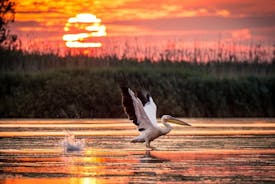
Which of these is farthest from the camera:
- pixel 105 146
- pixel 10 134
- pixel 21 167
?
pixel 10 134

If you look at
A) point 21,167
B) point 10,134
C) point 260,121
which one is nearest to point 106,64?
point 260,121

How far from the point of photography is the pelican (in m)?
17.6

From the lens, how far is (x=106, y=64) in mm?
33125

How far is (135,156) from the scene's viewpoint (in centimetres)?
1659

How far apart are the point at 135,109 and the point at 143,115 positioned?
0.23 meters

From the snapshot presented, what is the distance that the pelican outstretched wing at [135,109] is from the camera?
1745cm

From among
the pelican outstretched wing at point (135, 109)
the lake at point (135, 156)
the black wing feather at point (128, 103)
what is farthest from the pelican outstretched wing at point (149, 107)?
the lake at point (135, 156)

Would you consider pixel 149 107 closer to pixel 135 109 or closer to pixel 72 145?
pixel 135 109

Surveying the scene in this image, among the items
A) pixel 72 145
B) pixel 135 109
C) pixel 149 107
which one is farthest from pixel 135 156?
pixel 149 107

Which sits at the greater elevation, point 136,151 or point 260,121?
point 136,151

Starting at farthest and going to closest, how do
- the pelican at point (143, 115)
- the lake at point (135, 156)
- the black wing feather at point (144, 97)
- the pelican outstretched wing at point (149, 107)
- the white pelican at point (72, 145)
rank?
the black wing feather at point (144, 97)
the pelican outstretched wing at point (149, 107)
the pelican at point (143, 115)
the white pelican at point (72, 145)
the lake at point (135, 156)

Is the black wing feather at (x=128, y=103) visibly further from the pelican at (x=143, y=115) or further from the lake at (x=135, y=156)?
the lake at (x=135, y=156)

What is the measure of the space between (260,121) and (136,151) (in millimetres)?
10703

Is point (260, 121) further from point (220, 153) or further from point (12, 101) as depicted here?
point (220, 153)
